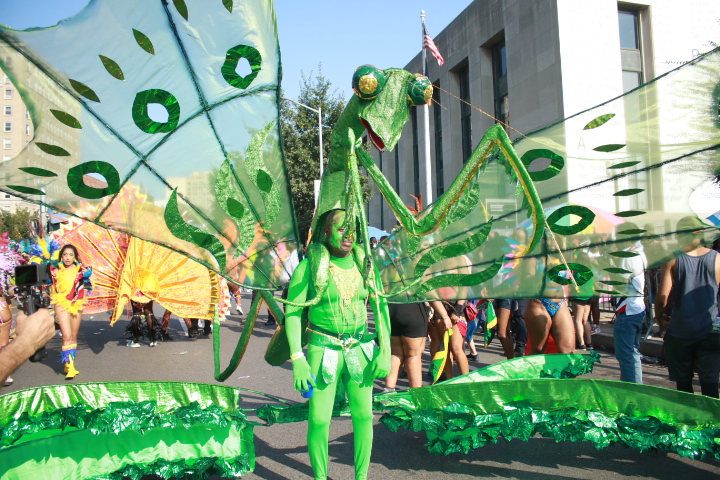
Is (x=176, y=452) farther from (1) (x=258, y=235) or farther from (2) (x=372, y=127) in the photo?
(2) (x=372, y=127)

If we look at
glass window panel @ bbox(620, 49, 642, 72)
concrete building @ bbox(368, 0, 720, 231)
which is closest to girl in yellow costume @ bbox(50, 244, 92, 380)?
concrete building @ bbox(368, 0, 720, 231)

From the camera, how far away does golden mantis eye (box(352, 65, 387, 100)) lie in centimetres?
288

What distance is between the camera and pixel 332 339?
126 inches

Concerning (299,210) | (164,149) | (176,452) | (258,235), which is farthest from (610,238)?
(299,210)

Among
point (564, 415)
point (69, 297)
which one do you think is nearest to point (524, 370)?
point (564, 415)

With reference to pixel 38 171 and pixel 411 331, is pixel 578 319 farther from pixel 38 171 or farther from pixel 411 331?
pixel 38 171

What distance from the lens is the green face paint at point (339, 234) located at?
10.4 ft

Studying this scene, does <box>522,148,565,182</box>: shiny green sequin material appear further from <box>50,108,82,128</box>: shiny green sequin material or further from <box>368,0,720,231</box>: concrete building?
<box>368,0,720,231</box>: concrete building

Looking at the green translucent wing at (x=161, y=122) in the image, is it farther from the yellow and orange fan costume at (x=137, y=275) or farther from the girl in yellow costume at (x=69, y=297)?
the girl in yellow costume at (x=69, y=297)

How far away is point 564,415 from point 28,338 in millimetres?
3171

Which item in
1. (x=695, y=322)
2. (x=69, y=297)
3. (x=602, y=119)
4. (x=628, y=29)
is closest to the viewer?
(x=602, y=119)

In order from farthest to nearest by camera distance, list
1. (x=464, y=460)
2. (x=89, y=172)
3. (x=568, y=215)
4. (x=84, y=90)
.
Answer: (x=464, y=460), (x=568, y=215), (x=89, y=172), (x=84, y=90)

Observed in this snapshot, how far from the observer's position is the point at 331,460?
3.88 metres

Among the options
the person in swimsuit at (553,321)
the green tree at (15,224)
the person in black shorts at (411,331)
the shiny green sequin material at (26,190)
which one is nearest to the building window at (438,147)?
the person in swimsuit at (553,321)
